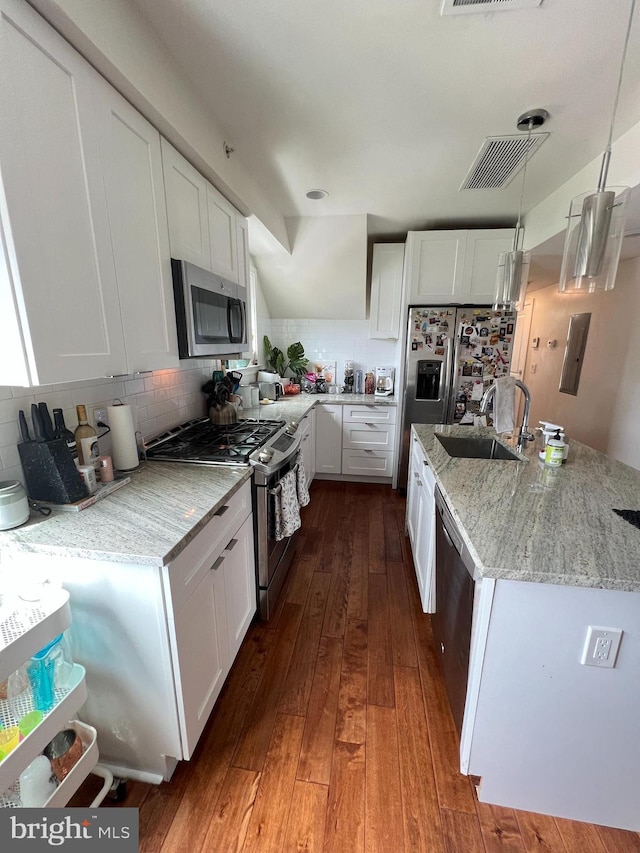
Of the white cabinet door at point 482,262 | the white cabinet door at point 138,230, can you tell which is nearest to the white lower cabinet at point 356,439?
the white cabinet door at point 482,262

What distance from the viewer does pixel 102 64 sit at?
3.42 feet

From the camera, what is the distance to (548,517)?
1.16 meters

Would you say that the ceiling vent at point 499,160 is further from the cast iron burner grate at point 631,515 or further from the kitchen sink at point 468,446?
the cast iron burner grate at point 631,515

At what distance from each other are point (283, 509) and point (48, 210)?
1.45 meters

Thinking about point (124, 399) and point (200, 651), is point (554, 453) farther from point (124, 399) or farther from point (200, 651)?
point (124, 399)

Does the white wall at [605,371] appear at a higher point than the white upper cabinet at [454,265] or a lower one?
lower

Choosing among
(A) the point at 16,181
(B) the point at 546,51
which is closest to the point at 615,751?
(A) the point at 16,181

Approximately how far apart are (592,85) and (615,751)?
7.87ft

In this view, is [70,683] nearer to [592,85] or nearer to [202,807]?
[202,807]

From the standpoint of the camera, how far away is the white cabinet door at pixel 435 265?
2979mm

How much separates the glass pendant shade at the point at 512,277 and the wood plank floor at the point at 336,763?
5.92 ft

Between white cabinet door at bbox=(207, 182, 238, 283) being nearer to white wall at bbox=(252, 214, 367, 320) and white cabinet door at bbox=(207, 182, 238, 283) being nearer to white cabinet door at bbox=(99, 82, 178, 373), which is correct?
white cabinet door at bbox=(99, 82, 178, 373)

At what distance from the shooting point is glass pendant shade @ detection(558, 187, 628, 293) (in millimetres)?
1106

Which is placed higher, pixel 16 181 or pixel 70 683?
pixel 16 181
